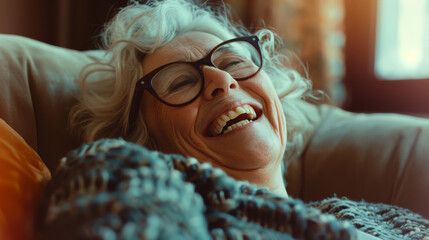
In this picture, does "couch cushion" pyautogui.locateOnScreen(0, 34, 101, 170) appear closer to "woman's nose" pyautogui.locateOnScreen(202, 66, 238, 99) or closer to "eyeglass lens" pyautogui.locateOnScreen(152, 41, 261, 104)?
"eyeglass lens" pyautogui.locateOnScreen(152, 41, 261, 104)

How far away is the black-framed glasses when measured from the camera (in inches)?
42.9

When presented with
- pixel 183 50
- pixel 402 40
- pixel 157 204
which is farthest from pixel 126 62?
pixel 402 40

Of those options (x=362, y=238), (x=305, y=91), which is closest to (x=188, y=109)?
(x=362, y=238)

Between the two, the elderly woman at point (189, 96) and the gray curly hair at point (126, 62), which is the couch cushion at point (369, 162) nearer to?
the elderly woman at point (189, 96)

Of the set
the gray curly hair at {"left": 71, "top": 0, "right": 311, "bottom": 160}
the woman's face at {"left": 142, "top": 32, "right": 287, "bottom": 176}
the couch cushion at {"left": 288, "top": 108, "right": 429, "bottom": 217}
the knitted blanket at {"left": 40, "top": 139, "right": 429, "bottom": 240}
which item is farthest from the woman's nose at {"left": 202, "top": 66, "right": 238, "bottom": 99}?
the couch cushion at {"left": 288, "top": 108, "right": 429, "bottom": 217}

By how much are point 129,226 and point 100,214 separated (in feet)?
0.16

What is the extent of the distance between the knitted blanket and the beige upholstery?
50 centimetres

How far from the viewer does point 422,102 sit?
8.16 ft

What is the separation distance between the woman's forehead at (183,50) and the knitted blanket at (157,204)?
0.49 meters

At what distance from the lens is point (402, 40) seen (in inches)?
102

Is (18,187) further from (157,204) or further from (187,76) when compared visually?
(187,76)

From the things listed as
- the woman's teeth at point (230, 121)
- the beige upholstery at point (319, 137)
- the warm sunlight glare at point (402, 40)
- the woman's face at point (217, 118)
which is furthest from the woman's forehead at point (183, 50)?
the warm sunlight glare at point (402, 40)

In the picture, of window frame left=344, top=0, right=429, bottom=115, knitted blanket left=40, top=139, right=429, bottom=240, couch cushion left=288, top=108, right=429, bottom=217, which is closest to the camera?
knitted blanket left=40, top=139, right=429, bottom=240

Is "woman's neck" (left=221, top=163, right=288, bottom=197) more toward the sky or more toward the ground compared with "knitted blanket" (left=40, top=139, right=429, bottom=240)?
more toward the ground
